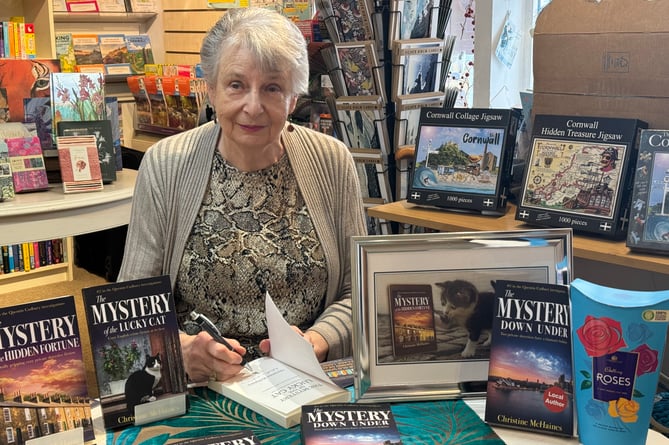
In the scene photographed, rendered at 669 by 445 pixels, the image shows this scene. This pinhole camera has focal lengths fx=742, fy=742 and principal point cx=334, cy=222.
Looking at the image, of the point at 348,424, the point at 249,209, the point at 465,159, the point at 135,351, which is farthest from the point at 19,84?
the point at 348,424

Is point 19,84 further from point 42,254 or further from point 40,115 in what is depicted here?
point 42,254

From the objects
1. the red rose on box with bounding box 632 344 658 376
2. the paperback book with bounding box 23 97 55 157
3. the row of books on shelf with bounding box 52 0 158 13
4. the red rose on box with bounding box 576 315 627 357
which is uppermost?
the row of books on shelf with bounding box 52 0 158 13

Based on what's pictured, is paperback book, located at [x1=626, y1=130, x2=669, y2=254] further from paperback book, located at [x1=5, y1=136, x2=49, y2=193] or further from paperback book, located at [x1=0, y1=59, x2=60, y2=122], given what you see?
paperback book, located at [x1=0, y1=59, x2=60, y2=122]

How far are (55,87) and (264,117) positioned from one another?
4.23 feet

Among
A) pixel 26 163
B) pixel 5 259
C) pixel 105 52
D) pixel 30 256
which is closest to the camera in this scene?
pixel 26 163

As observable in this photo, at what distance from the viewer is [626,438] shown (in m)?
1.17

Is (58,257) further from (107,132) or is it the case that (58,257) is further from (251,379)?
(251,379)

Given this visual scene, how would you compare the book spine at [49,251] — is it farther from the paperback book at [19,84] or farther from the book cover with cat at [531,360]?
the book cover with cat at [531,360]

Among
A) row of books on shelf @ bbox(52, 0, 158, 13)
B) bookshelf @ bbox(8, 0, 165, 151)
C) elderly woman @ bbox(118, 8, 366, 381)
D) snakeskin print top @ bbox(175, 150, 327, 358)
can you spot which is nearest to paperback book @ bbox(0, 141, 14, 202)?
elderly woman @ bbox(118, 8, 366, 381)

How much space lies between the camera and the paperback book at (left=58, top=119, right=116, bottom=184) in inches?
107

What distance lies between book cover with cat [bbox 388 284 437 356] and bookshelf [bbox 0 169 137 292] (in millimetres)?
1539

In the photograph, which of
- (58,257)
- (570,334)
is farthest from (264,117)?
(58,257)

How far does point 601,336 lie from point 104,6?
209 inches

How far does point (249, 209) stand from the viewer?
6.22ft
